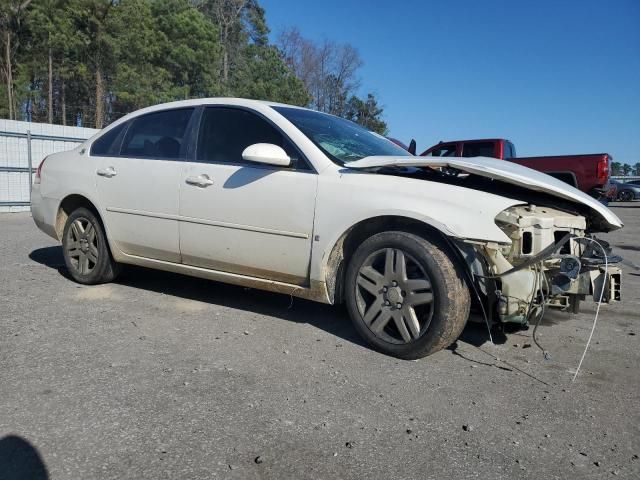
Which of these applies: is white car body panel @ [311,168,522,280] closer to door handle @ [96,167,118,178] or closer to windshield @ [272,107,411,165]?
windshield @ [272,107,411,165]

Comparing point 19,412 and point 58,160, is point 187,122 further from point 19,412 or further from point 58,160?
point 19,412

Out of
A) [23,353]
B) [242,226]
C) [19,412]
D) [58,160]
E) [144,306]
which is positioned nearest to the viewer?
[19,412]

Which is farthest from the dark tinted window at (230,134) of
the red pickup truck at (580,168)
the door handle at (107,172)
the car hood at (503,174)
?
the red pickup truck at (580,168)

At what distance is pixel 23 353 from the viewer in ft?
10.3

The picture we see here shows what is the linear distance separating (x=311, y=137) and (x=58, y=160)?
2777mm

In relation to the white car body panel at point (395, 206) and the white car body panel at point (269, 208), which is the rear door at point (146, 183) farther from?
the white car body panel at point (395, 206)

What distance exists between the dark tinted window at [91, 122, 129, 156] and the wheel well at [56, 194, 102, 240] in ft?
1.48

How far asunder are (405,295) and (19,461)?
211 cm

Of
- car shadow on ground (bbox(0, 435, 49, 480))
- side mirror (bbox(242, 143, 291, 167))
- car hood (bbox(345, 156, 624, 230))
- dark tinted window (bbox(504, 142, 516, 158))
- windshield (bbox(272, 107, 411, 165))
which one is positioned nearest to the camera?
car shadow on ground (bbox(0, 435, 49, 480))

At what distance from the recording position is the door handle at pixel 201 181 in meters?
3.88

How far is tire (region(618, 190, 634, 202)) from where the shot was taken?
94.2ft

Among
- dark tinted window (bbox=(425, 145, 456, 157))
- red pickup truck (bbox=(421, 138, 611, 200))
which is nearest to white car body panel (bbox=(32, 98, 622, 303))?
red pickup truck (bbox=(421, 138, 611, 200))

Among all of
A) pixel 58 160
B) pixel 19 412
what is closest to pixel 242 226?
pixel 19 412

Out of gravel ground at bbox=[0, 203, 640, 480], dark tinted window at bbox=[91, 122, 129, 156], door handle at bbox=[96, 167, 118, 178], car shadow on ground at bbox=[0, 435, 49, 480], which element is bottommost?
car shadow on ground at bbox=[0, 435, 49, 480]
